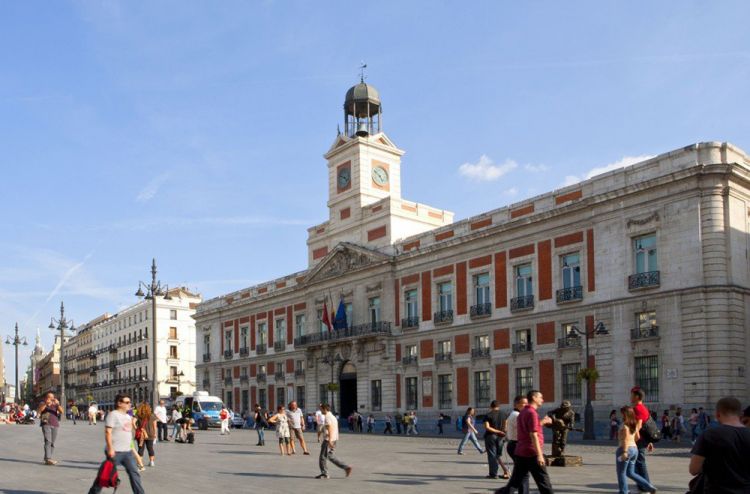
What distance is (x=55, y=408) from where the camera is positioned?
2053 cm

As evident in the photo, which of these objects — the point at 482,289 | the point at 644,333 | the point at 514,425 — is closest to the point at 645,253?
the point at 644,333

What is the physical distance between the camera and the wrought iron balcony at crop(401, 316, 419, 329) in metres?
46.6

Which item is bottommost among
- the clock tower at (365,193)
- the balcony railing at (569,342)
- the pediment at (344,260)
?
the balcony railing at (569,342)

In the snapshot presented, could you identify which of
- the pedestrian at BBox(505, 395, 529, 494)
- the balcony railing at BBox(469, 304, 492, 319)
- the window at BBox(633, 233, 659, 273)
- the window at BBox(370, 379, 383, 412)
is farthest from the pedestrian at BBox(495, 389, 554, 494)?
the window at BBox(370, 379, 383, 412)

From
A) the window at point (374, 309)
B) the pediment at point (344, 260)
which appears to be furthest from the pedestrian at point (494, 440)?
the window at point (374, 309)

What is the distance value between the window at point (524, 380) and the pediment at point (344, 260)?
1138 centimetres

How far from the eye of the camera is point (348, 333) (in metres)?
50.4

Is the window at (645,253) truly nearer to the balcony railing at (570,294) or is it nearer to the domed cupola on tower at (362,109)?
the balcony railing at (570,294)

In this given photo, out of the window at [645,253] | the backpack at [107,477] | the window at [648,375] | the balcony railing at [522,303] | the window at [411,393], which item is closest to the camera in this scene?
the backpack at [107,477]

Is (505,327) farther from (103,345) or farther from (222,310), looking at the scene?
(103,345)

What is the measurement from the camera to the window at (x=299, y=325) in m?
57.2

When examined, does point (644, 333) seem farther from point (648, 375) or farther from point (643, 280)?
point (643, 280)

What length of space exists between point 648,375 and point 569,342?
411cm

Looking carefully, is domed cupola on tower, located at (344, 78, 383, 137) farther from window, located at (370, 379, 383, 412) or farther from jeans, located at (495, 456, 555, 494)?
jeans, located at (495, 456, 555, 494)
